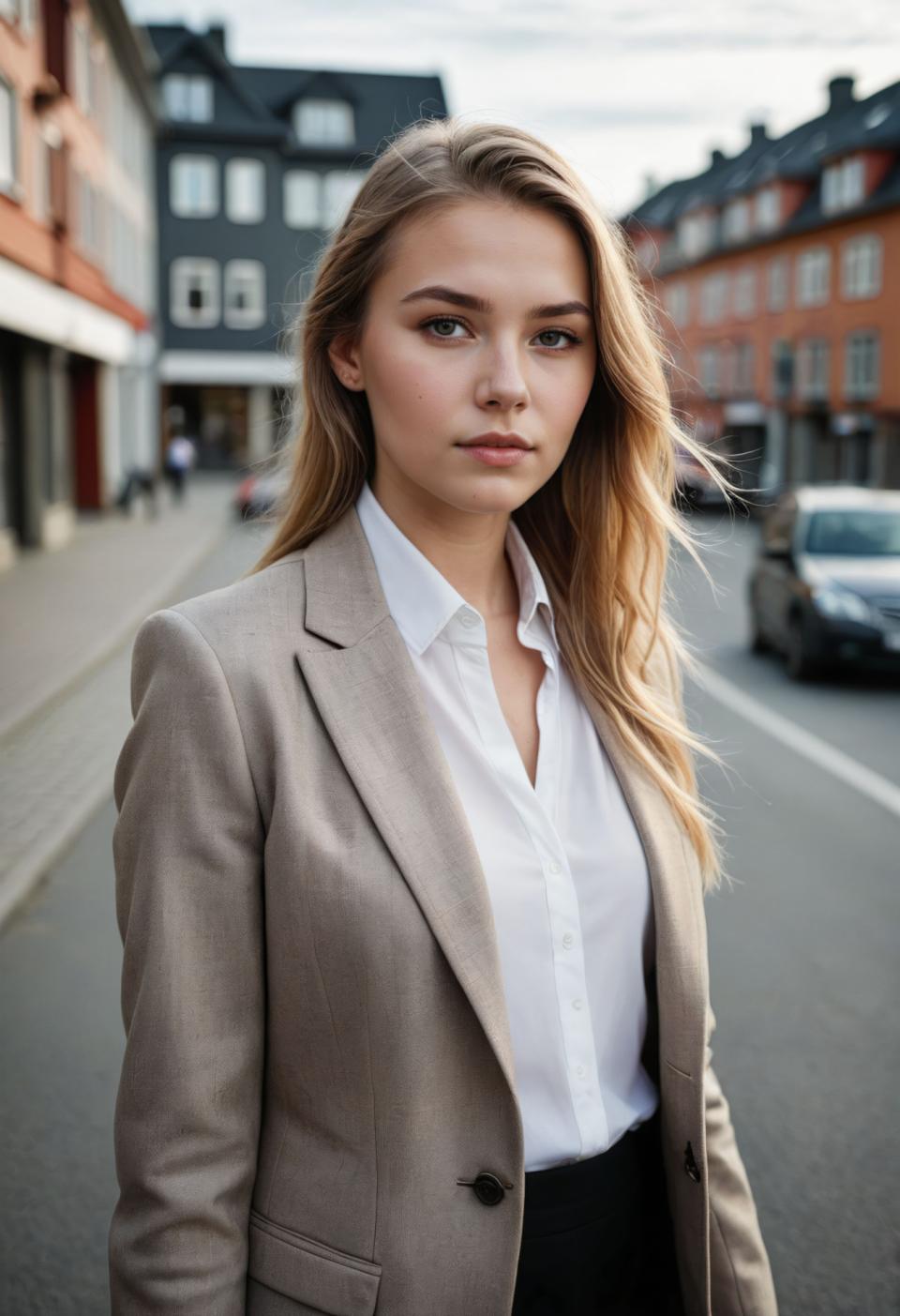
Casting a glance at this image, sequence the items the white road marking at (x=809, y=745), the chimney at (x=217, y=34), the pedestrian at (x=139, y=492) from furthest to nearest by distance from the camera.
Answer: the chimney at (x=217, y=34) < the pedestrian at (x=139, y=492) < the white road marking at (x=809, y=745)

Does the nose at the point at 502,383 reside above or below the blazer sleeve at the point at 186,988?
above

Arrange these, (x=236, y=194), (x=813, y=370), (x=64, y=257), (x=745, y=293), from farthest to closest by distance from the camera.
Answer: (x=745, y=293), (x=236, y=194), (x=813, y=370), (x=64, y=257)

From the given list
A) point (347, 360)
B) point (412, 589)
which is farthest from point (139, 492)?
point (412, 589)

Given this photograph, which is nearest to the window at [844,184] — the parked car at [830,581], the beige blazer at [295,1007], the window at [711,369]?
the window at [711,369]

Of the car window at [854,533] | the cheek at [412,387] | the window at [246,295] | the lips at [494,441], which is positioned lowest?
the car window at [854,533]

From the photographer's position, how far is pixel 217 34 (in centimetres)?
5431

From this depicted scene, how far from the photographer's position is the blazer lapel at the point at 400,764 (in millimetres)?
1596

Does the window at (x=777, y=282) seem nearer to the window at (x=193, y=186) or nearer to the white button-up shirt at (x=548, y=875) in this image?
the window at (x=193, y=186)

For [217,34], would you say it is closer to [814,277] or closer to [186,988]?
[814,277]

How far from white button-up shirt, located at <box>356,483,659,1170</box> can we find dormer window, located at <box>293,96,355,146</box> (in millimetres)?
53651

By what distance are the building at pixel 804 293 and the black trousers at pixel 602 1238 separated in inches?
1560

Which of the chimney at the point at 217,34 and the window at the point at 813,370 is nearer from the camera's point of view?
the window at the point at 813,370

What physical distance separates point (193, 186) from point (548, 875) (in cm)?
5309

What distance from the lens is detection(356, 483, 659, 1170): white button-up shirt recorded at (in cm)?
173
